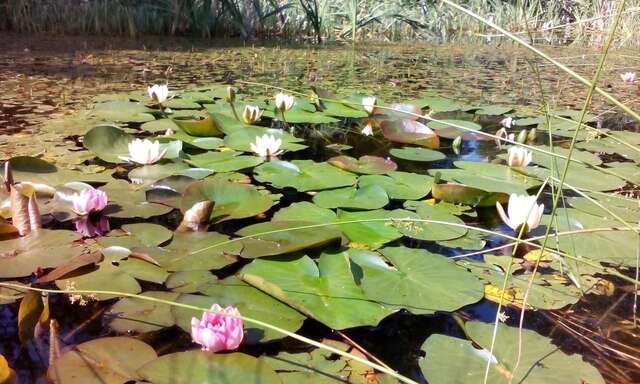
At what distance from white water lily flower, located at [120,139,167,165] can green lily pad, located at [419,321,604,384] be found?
103 cm

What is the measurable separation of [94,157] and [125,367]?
43.1 inches

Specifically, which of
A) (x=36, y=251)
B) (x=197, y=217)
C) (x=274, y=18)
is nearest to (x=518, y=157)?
(x=197, y=217)

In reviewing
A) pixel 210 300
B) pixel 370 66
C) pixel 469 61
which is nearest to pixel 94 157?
pixel 210 300

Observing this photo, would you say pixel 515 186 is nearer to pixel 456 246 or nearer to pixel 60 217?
pixel 456 246

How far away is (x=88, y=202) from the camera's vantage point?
1108 mm

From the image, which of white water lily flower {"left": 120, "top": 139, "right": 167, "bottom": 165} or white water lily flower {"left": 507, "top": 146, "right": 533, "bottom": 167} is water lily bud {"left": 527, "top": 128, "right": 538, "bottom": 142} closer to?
white water lily flower {"left": 507, "top": 146, "right": 533, "bottom": 167}

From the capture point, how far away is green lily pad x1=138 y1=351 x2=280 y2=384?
0.64m

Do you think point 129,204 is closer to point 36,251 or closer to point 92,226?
point 92,226

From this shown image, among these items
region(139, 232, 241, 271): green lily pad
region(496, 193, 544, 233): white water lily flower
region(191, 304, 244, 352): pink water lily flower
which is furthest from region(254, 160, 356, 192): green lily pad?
region(191, 304, 244, 352): pink water lily flower

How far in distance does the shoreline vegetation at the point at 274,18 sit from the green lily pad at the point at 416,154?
264 centimetres

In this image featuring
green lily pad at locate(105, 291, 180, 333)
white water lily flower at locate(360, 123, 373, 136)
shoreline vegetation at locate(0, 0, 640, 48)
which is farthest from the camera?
shoreline vegetation at locate(0, 0, 640, 48)

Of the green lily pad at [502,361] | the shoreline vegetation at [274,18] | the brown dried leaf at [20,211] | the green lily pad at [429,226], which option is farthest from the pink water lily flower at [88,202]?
the shoreline vegetation at [274,18]

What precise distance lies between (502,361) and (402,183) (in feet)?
2.58

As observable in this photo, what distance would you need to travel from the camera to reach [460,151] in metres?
1.95
